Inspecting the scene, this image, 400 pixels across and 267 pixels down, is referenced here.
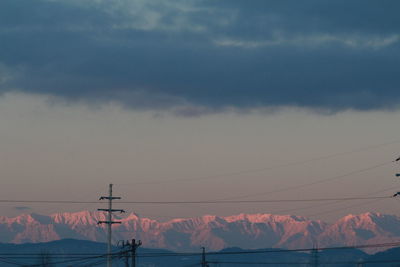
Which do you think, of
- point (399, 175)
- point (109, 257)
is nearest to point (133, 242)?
point (109, 257)

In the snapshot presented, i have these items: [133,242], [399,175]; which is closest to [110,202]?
[133,242]

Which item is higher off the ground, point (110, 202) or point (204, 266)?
point (110, 202)

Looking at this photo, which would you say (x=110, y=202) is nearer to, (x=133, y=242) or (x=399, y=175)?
(x=133, y=242)

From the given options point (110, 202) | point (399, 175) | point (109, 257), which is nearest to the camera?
point (399, 175)

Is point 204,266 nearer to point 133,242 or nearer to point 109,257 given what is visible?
point 109,257

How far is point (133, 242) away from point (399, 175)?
97.6 feet

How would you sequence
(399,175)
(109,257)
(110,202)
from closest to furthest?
1. (399,175)
2. (109,257)
3. (110,202)

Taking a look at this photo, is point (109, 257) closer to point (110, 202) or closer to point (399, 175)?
point (110, 202)

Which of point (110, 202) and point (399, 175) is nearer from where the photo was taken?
point (399, 175)

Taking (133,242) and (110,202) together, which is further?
(110,202)

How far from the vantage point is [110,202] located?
144250mm

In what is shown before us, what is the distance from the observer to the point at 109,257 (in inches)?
5098

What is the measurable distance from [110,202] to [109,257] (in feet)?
52.2

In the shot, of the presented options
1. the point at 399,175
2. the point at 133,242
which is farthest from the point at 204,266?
the point at 399,175
